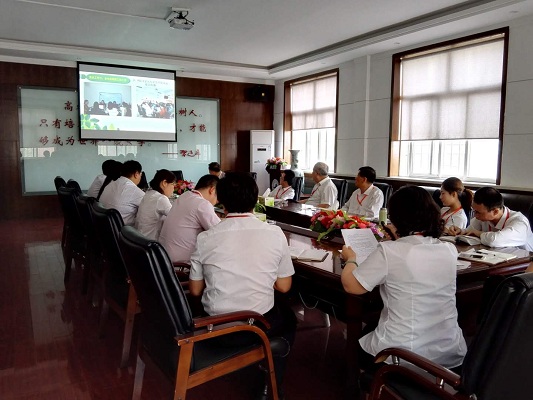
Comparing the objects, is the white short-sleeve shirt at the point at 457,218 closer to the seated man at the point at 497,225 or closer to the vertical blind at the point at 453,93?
the seated man at the point at 497,225

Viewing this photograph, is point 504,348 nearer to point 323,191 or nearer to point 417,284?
point 417,284

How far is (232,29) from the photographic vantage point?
631cm

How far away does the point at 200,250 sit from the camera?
1928 millimetres

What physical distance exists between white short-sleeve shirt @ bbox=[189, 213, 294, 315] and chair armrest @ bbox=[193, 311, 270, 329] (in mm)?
101

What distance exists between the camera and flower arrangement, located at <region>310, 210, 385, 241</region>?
9.33 ft

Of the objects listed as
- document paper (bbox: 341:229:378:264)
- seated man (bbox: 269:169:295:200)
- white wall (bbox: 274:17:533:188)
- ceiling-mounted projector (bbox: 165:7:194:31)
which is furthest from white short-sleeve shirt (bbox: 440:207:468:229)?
ceiling-mounted projector (bbox: 165:7:194:31)

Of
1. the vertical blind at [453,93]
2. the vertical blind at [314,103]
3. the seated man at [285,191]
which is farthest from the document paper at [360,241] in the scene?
the vertical blind at [314,103]

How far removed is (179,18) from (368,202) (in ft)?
10.9

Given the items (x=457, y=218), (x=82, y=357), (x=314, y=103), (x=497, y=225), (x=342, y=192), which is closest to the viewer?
(x=82, y=357)

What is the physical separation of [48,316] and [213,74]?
692 centimetres

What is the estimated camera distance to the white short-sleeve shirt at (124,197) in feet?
13.0

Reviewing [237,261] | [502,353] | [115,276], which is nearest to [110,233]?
[115,276]

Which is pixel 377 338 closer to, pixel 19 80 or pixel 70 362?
pixel 70 362

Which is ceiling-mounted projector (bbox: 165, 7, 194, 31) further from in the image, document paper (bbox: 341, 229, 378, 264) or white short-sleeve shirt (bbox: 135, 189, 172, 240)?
document paper (bbox: 341, 229, 378, 264)
